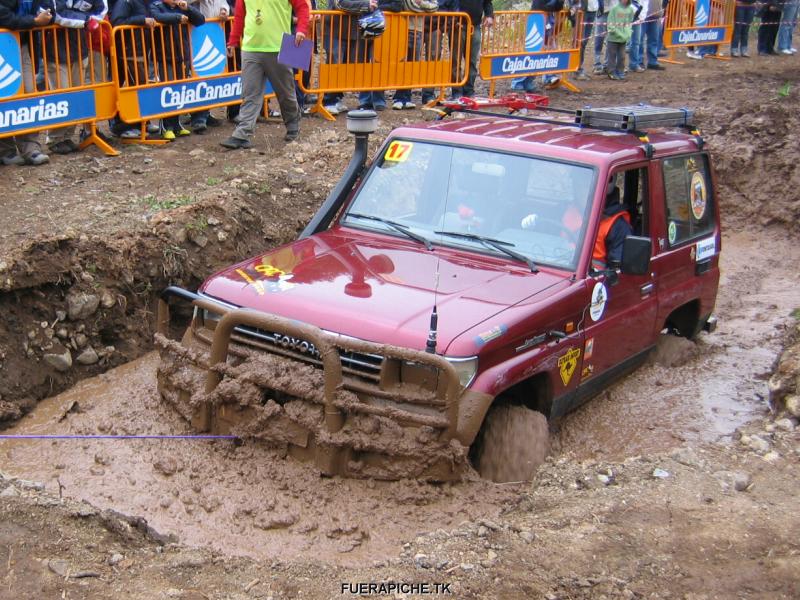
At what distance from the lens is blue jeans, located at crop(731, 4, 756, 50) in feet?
63.3

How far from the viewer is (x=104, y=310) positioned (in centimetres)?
661

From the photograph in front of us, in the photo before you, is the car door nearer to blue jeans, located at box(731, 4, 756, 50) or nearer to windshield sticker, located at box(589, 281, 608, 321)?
windshield sticker, located at box(589, 281, 608, 321)

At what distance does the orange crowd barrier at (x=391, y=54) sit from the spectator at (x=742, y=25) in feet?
29.0

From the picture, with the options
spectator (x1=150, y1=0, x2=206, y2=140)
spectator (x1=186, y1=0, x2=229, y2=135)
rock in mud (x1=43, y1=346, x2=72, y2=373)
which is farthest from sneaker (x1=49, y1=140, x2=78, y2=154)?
rock in mud (x1=43, y1=346, x2=72, y2=373)

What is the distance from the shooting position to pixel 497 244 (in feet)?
17.7

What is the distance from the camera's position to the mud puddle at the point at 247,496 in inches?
171

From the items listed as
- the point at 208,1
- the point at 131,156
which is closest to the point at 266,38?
the point at 208,1

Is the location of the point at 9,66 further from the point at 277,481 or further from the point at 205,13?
the point at 277,481

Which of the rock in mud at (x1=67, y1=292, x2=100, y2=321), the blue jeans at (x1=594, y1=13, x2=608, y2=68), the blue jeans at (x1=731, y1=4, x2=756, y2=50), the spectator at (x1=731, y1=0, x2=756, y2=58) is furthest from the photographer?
the blue jeans at (x1=731, y1=4, x2=756, y2=50)

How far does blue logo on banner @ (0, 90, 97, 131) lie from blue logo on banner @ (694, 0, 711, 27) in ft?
45.5

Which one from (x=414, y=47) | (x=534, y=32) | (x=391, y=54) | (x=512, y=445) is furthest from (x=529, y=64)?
(x=512, y=445)

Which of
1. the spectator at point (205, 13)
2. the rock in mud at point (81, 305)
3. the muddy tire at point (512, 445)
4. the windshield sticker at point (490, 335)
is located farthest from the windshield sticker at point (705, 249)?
the spectator at point (205, 13)

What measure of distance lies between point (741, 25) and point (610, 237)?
16.2 metres

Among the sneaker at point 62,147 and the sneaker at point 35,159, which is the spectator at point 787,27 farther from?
the sneaker at point 35,159
